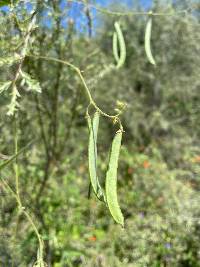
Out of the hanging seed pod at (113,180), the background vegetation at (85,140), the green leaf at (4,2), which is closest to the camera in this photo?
the hanging seed pod at (113,180)

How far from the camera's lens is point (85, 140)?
5.99 meters

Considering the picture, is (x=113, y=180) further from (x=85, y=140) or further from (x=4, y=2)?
(x=85, y=140)

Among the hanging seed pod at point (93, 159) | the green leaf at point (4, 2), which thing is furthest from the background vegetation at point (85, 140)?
the hanging seed pod at point (93, 159)

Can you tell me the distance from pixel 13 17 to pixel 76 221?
234 cm

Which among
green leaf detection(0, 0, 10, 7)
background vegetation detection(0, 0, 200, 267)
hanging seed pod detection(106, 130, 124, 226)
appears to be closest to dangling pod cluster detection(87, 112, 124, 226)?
hanging seed pod detection(106, 130, 124, 226)

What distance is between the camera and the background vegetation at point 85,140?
2.19 m

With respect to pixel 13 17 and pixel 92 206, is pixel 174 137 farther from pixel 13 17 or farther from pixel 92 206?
pixel 13 17

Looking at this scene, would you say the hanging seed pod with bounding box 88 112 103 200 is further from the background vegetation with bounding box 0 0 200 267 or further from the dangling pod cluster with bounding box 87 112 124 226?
the background vegetation with bounding box 0 0 200 267

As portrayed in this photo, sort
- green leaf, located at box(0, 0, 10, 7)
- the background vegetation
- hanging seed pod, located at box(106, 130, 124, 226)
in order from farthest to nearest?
the background vegetation → green leaf, located at box(0, 0, 10, 7) → hanging seed pod, located at box(106, 130, 124, 226)

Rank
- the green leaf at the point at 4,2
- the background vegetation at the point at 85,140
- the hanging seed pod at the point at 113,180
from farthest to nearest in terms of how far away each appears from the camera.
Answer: the background vegetation at the point at 85,140 → the green leaf at the point at 4,2 → the hanging seed pod at the point at 113,180

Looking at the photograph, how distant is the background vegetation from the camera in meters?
2.19

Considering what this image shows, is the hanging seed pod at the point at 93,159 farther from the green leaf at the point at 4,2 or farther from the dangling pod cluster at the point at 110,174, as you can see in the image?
the green leaf at the point at 4,2

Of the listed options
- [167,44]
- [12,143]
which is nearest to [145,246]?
[12,143]

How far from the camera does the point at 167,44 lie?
6805 mm
